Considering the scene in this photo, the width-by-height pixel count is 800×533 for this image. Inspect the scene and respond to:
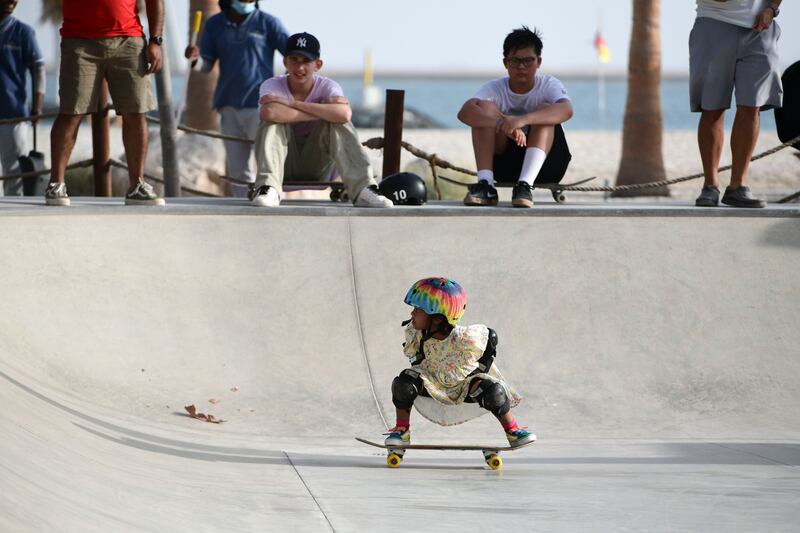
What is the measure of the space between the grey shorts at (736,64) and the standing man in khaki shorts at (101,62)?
4.07 meters

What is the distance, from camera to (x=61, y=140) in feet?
29.2

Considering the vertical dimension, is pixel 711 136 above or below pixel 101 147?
above

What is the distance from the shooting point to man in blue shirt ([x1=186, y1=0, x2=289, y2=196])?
1060 cm

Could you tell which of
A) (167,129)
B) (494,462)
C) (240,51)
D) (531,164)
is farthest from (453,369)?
(167,129)

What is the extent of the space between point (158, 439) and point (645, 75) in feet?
51.0

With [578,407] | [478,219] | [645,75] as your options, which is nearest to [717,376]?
[578,407]

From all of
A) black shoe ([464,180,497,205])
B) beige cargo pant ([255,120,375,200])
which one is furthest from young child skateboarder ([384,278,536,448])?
black shoe ([464,180,497,205])

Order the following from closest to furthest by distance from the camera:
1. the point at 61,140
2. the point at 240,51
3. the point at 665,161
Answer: the point at 61,140 → the point at 240,51 → the point at 665,161

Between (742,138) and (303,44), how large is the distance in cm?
345

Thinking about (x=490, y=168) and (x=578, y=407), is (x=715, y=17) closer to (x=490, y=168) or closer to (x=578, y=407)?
(x=490, y=168)

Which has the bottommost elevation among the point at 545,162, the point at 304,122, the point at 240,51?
the point at 545,162

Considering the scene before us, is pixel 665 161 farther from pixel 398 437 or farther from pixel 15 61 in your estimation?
pixel 398 437

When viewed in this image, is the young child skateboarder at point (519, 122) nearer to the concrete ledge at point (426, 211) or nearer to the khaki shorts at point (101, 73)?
the concrete ledge at point (426, 211)

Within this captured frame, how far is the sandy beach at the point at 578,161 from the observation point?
16844 millimetres
